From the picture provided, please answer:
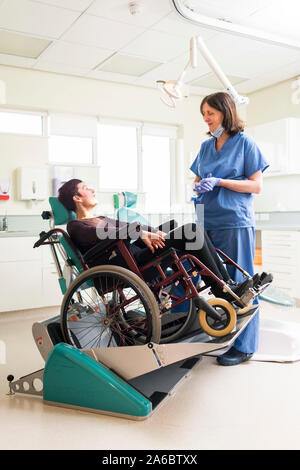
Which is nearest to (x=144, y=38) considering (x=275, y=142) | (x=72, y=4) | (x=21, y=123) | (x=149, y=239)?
(x=72, y=4)

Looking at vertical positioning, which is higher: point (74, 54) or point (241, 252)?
point (74, 54)

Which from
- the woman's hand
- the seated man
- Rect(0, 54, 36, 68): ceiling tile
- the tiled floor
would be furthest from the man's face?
Rect(0, 54, 36, 68): ceiling tile

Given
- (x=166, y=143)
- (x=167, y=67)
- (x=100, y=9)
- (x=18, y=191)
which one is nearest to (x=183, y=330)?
(x=100, y=9)

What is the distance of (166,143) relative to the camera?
5.75 m

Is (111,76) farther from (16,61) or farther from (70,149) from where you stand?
(16,61)

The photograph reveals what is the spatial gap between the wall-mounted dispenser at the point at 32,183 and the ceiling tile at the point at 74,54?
3.66 ft

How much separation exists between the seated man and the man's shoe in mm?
644

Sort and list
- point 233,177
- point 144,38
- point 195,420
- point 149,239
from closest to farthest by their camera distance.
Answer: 1. point 195,420
2. point 149,239
3. point 233,177
4. point 144,38

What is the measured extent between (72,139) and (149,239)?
11.2 ft

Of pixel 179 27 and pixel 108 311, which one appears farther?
pixel 179 27

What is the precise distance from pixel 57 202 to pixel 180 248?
0.73m

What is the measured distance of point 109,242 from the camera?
6.56ft

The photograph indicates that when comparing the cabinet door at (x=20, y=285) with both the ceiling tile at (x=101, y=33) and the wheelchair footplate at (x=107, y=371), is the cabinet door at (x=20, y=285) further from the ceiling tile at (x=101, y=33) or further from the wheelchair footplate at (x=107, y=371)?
the ceiling tile at (x=101, y=33)

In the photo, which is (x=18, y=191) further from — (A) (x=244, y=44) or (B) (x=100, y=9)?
(A) (x=244, y=44)
